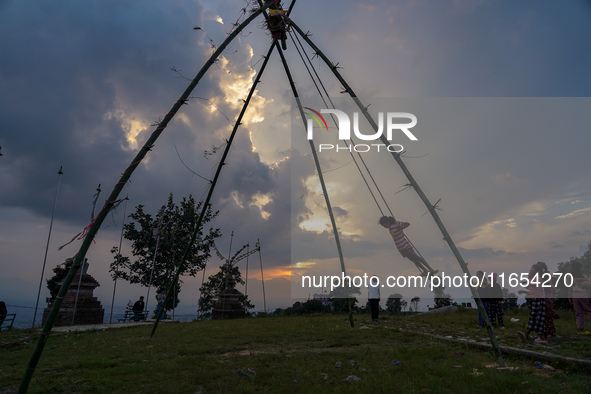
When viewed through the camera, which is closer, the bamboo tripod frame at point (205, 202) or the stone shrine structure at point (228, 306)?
the bamboo tripod frame at point (205, 202)

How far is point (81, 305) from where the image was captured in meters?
21.9

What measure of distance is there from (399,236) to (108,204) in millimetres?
7912

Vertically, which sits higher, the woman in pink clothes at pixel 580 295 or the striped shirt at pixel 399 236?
the striped shirt at pixel 399 236

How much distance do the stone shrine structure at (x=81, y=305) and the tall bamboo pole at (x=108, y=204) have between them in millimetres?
18241

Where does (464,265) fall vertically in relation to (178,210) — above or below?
below

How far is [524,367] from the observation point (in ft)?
21.4

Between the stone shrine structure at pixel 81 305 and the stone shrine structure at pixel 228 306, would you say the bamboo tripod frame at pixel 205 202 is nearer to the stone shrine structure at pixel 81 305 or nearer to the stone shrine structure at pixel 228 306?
the stone shrine structure at pixel 81 305

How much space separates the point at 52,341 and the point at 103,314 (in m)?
12.7

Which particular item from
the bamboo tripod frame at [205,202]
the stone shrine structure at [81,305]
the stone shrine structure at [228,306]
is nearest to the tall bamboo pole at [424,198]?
the bamboo tripod frame at [205,202]

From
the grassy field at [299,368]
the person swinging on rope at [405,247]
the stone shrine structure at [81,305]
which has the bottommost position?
the grassy field at [299,368]

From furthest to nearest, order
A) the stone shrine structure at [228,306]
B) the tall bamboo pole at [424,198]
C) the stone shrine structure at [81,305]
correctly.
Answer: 1. the stone shrine structure at [228,306]
2. the stone shrine structure at [81,305]
3. the tall bamboo pole at [424,198]

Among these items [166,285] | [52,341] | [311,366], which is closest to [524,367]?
[311,366]

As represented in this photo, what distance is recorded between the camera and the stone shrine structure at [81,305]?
21.2m

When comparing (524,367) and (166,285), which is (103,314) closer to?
(166,285)
